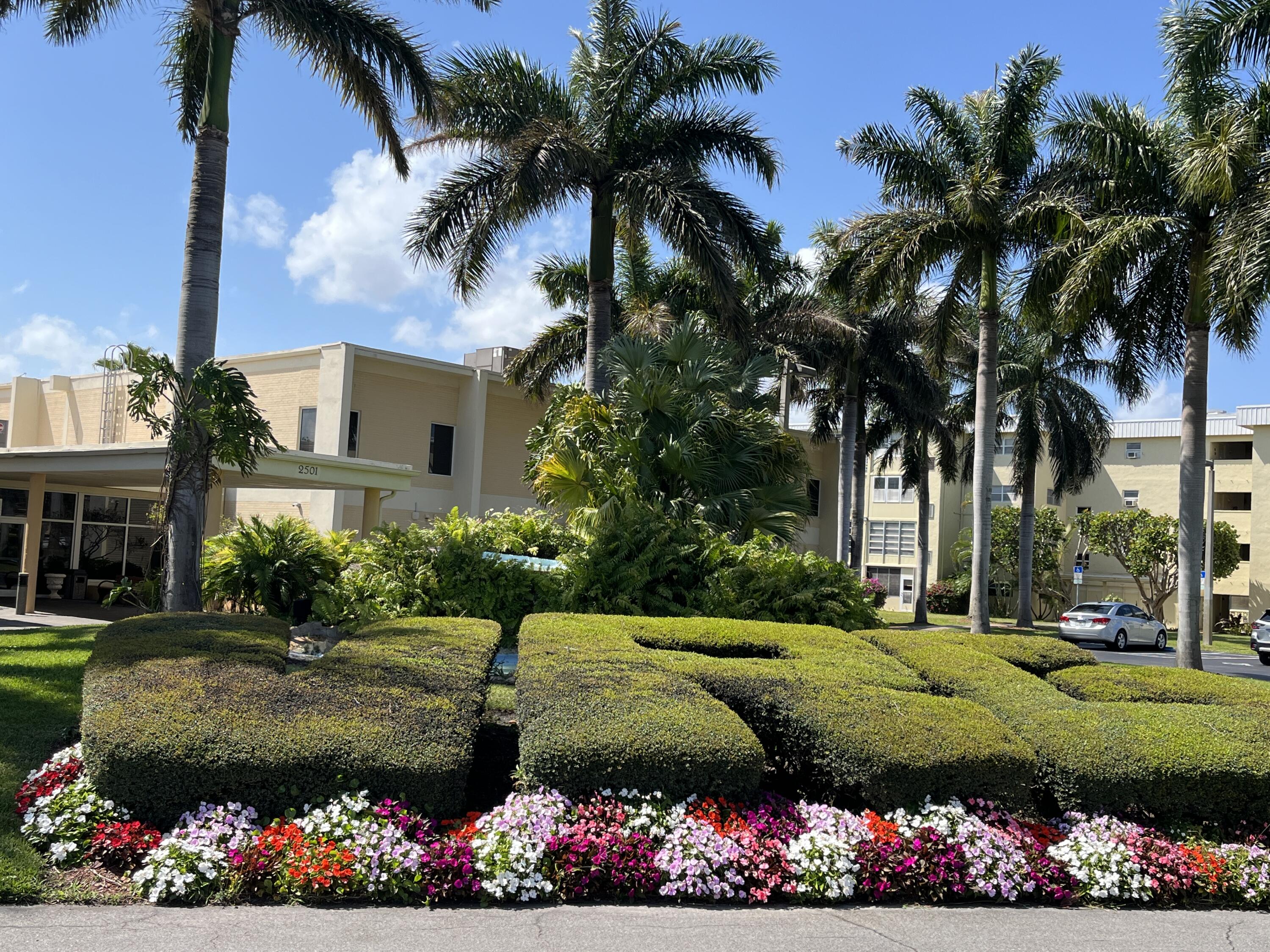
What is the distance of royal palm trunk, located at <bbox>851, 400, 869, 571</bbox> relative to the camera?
33562 mm

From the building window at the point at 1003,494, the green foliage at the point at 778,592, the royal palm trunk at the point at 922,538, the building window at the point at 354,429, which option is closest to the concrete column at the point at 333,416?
the building window at the point at 354,429

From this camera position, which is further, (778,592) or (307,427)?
(307,427)

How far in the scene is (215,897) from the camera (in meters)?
5.35

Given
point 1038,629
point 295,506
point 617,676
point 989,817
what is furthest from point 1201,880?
point 1038,629

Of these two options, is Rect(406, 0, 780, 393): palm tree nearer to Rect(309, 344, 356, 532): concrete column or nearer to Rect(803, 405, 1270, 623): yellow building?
Rect(309, 344, 356, 532): concrete column

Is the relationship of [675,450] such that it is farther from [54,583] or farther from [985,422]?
[54,583]

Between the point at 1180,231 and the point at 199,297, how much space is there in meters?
15.7

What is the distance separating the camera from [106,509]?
26.8 meters

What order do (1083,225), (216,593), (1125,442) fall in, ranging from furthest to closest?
(1125,442)
(1083,225)
(216,593)

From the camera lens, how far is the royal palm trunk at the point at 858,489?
33562 mm

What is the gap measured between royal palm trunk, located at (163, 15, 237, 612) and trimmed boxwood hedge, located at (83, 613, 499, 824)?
408 centimetres

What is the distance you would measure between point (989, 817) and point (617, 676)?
2728 mm

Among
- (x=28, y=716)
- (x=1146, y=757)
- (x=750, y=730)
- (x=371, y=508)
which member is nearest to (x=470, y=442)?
(x=371, y=508)

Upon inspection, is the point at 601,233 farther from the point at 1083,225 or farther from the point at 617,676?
the point at 617,676
